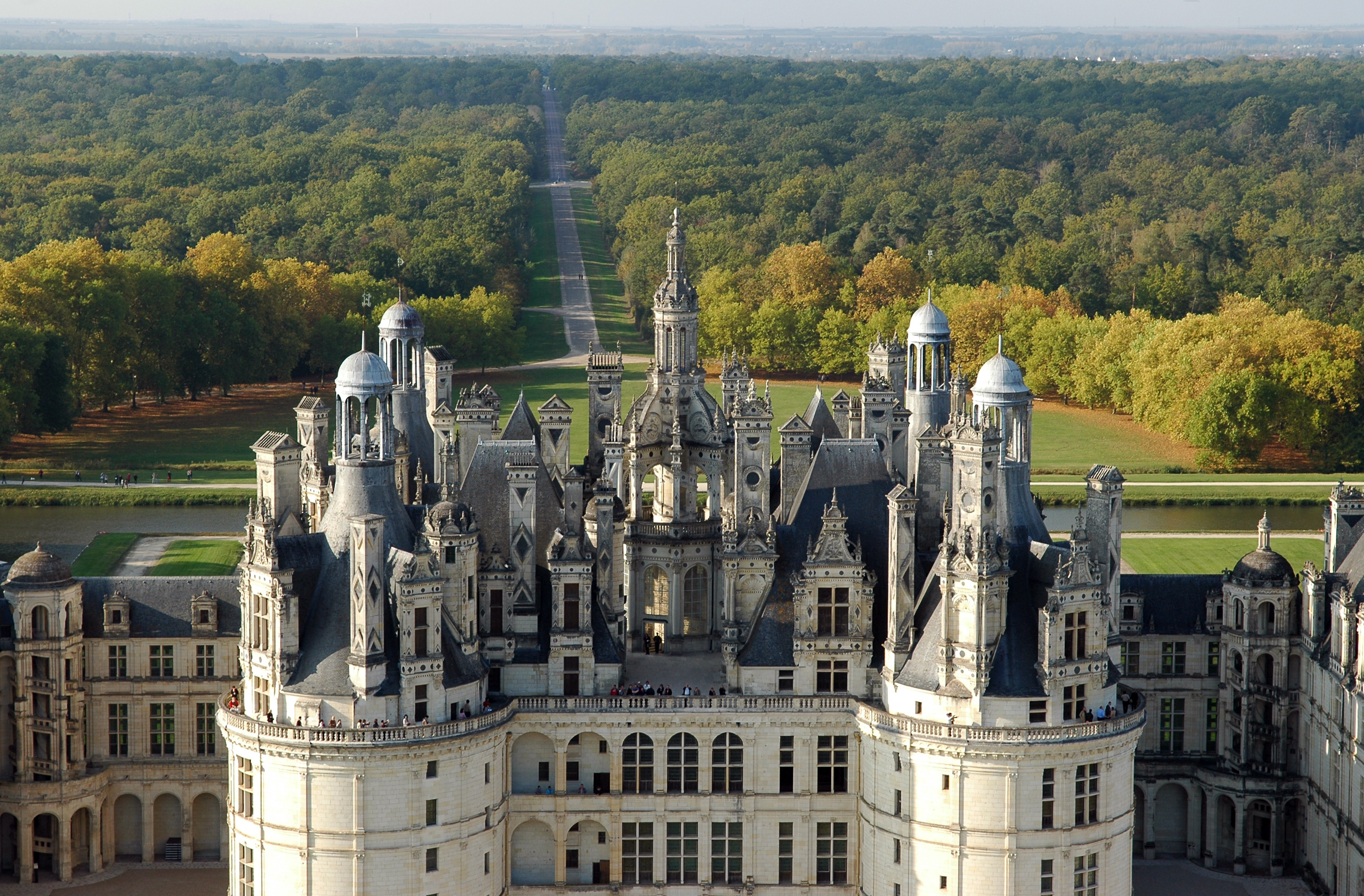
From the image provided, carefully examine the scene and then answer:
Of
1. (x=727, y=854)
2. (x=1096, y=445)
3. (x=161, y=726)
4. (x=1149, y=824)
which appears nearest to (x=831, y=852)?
(x=727, y=854)

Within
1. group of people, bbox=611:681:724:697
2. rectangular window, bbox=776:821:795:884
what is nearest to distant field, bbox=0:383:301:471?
group of people, bbox=611:681:724:697

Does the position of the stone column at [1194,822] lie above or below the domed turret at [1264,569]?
below

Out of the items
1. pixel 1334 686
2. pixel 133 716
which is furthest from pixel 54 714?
pixel 1334 686

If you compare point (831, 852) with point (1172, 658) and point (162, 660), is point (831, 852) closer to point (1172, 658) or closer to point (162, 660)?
point (1172, 658)

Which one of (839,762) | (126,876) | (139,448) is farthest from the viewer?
(139,448)

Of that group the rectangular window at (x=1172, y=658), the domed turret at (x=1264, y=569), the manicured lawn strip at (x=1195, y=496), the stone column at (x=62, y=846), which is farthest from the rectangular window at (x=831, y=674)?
the manicured lawn strip at (x=1195, y=496)

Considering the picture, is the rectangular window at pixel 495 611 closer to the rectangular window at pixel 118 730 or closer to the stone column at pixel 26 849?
the rectangular window at pixel 118 730

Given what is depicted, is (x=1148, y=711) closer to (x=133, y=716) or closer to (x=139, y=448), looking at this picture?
(x=133, y=716)
